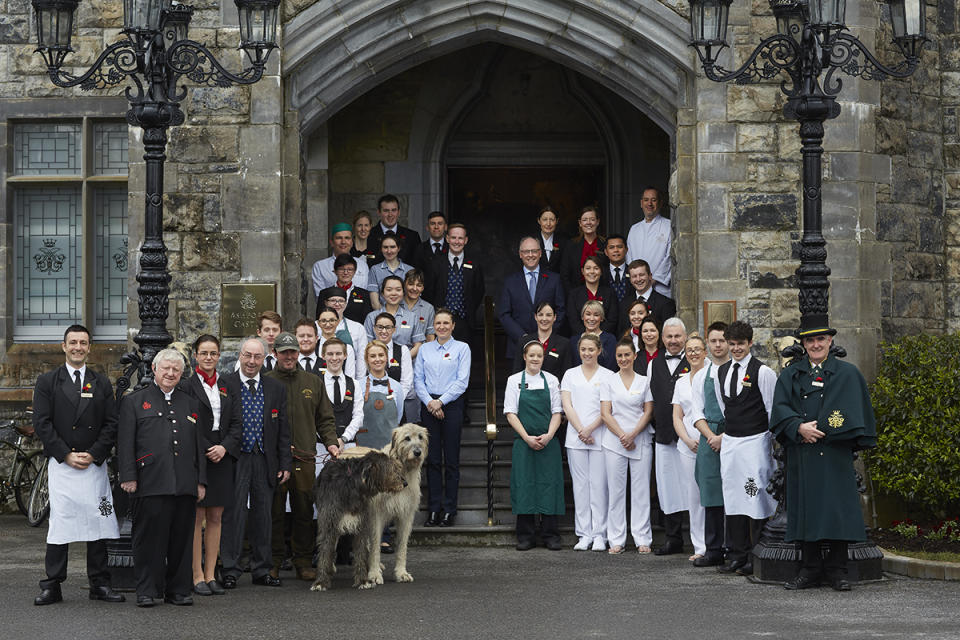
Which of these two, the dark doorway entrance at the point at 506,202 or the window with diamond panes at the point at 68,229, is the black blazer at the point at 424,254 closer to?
the window with diamond panes at the point at 68,229

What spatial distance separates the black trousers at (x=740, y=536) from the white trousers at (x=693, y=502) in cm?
42

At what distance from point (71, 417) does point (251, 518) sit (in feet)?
4.68

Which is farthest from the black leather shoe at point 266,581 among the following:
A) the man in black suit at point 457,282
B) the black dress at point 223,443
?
the man in black suit at point 457,282

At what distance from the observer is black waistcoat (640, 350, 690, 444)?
10930mm

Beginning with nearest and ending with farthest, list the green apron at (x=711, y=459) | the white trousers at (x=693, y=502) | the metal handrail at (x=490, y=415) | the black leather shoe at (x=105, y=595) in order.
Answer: the black leather shoe at (x=105, y=595), the green apron at (x=711, y=459), the white trousers at (x=693, y=502), the metal handrail at (x=490, y=415)

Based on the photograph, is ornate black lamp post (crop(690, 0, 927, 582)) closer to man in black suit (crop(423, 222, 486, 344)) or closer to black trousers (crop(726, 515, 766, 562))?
black trousers (crop(726, 515, 766, 562))

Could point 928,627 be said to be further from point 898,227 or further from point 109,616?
point 898,227

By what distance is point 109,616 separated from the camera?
324 inches

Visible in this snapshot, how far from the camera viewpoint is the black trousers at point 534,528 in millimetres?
11164

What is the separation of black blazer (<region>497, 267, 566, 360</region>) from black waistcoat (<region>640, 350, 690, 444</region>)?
165cm

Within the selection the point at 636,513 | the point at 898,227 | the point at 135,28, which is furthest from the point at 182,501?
the point at 898,227

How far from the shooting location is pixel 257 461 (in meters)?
9.54

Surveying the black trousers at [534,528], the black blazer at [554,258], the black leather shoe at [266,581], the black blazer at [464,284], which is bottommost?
the black leather shoe at [266,581]

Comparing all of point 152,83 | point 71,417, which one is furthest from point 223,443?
point 152,83
